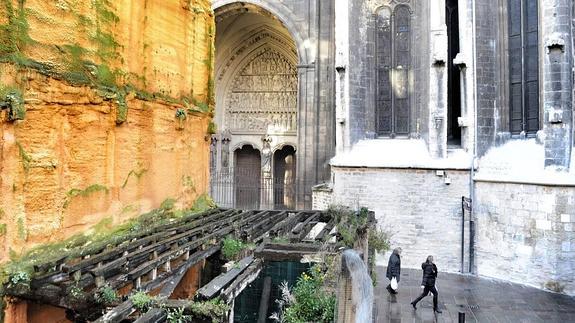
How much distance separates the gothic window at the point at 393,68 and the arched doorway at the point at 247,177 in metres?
8.94

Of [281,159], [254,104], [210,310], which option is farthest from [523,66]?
[254,104]

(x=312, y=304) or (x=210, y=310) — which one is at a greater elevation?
(x=210, y=310)

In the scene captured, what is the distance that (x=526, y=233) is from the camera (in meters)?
11.6

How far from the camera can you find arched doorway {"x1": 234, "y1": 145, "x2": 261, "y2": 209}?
877 inches

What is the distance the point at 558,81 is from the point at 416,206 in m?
5.05

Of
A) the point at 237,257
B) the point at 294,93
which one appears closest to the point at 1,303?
the point at 237,257

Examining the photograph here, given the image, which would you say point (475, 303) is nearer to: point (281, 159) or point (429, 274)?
point (429, 274)

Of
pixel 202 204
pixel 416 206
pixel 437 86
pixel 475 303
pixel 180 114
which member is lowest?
pixel 475 303

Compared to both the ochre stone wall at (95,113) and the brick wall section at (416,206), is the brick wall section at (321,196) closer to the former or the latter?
the brick wall section at (416,206)

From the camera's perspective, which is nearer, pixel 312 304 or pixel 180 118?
pixel 312 304

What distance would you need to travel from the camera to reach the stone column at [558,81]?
1099 centimetres

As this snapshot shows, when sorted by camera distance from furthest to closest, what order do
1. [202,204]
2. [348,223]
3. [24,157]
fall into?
[202,204]
[348,223]
[24,157]

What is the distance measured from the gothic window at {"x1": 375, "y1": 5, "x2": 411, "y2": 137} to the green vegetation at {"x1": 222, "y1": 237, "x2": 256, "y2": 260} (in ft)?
34.1

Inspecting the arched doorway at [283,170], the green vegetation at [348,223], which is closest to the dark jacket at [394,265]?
the green vegetation at [348,223]
